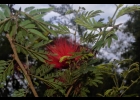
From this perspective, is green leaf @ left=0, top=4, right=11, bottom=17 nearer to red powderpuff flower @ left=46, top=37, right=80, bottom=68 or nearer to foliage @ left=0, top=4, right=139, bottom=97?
foliage @ left=0, top=4, right=139, bottom=97

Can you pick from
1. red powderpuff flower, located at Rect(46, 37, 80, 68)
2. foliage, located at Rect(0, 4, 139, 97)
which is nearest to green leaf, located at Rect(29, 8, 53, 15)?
foliage, located at Rect(0, 4, 139, 97)

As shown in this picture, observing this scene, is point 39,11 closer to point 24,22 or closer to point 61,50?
point 24,22

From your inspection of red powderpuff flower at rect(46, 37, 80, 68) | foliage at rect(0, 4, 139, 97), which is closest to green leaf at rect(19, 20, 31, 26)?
foliage at rect(0, 4, 139, 97)

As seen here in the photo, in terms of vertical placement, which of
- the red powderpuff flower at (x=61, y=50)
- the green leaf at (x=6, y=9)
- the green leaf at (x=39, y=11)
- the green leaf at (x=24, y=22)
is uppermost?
the green leaf at (x=6, y=9)

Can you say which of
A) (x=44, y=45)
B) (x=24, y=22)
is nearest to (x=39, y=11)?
(x=24, y=22)

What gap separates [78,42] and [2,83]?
17 centimetres

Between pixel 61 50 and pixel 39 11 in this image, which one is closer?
pixel 39 11

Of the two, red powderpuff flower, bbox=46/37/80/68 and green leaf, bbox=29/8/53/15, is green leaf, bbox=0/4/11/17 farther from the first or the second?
red powderpuff flower, bbox=46/37/80/68

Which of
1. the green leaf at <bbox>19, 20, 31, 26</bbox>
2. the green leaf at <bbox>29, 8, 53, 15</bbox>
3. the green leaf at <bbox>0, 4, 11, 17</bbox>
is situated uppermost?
the green leaf at <bbox>0, 4, 11, 17</bbox>

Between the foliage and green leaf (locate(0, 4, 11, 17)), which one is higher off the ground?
green leaf (locate(0, 4, 11, 17))

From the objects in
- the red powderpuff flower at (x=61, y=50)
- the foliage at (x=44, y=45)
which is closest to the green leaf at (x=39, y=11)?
the foliage at (x=44, y=45)

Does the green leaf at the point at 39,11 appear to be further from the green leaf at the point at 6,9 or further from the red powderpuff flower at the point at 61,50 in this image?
the red powderpuff flower at the point at 61,50

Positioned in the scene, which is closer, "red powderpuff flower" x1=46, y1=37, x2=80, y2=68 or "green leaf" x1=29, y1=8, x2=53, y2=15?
"green leaf" x1=29, y1=8, x2=53, y2=15

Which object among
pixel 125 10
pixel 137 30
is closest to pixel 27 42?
pixel 125 10
